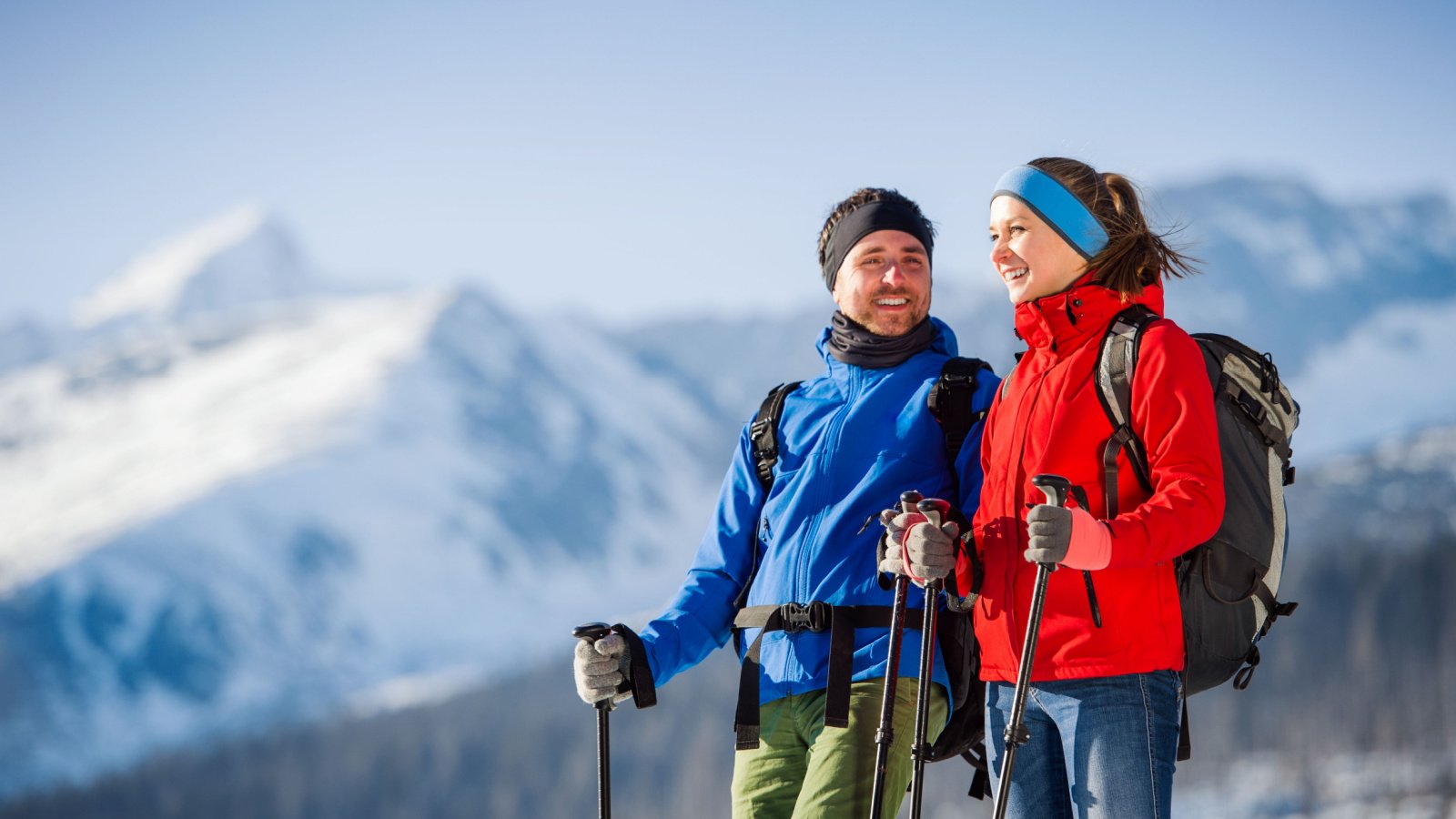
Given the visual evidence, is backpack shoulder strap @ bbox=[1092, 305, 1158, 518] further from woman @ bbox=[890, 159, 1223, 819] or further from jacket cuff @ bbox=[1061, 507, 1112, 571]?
jacket cuff @ bbox=[1061, 507, 1112, 571]

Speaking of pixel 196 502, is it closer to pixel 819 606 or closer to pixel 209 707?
pixel 209 707

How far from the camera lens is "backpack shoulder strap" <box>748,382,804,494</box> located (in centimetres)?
537

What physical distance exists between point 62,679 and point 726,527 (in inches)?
7173

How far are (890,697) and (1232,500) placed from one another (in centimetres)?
122

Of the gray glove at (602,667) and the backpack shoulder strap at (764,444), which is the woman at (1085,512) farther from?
the gray glove at (602,667)

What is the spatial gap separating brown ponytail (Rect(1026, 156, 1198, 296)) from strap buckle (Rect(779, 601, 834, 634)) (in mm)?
1427

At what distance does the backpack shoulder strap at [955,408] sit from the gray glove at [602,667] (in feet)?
4.50

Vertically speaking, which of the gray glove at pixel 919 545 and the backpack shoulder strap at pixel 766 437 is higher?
the backpack shoulder strap at pixel 766 437

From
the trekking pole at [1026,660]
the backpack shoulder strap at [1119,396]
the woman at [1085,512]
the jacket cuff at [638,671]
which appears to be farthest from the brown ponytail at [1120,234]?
the jacket cuff at [638,671]

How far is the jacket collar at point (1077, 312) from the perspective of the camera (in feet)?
14.4

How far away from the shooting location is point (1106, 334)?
427 centimetres

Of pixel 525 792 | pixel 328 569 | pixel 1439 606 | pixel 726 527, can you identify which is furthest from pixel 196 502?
pixel 726 527

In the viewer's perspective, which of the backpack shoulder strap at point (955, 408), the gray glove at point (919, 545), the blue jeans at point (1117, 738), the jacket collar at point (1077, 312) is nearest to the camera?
the blue jeans at point (1117, 738)

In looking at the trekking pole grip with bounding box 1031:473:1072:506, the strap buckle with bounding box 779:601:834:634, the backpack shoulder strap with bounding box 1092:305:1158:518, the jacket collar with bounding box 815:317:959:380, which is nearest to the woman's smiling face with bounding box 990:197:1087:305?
the backpack shoulder strap with bounding box 1092:305:1158:518
